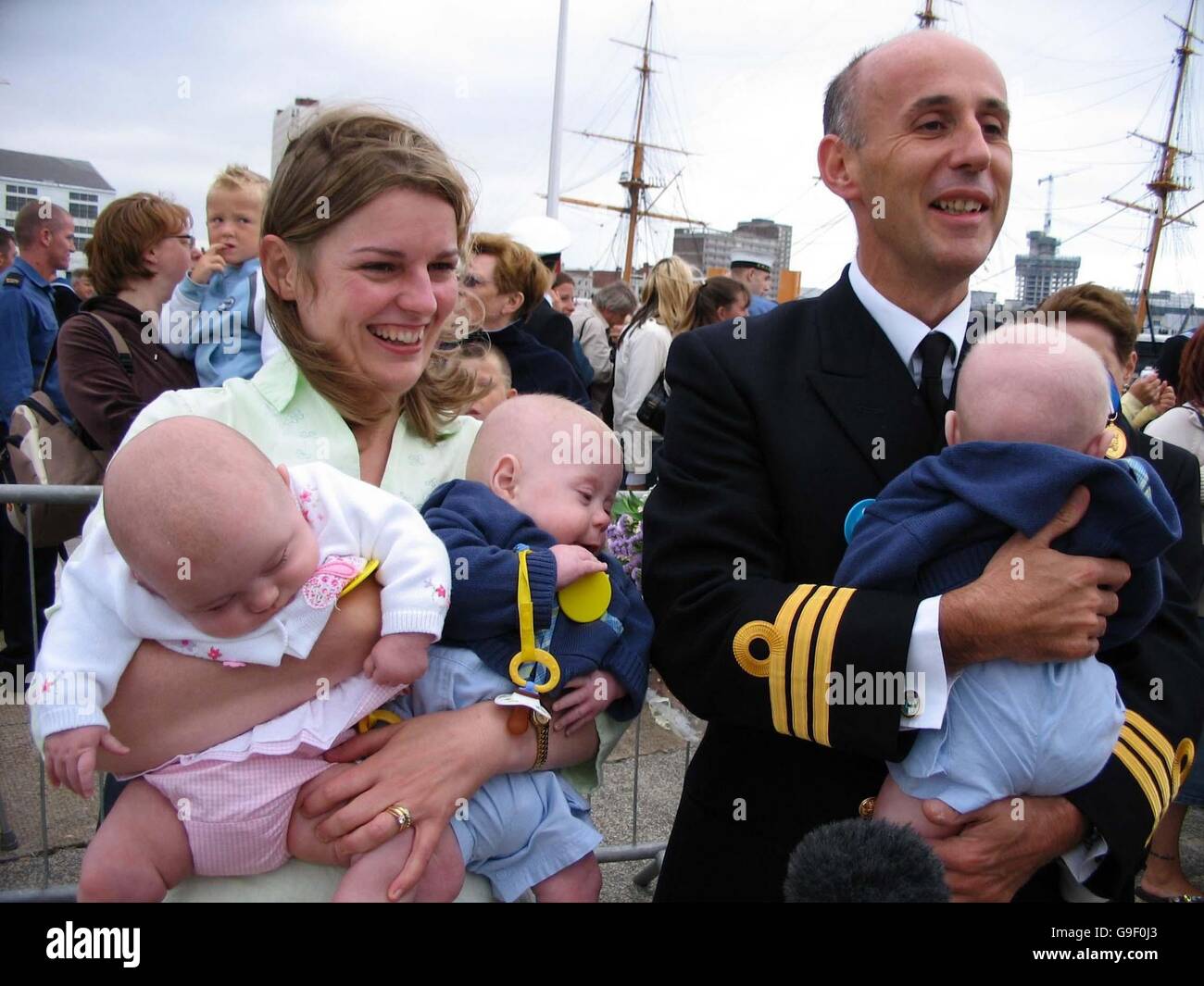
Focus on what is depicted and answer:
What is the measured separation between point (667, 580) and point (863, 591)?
1.34 feet

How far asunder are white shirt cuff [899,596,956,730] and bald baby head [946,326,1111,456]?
369 mm

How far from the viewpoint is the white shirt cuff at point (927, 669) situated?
5.63ft

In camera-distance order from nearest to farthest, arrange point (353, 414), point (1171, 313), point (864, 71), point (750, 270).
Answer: point (353, 414) < point (864, 71) < point (750, 270) < point (1171, 313)

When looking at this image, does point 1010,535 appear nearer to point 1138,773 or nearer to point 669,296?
point 1138,773

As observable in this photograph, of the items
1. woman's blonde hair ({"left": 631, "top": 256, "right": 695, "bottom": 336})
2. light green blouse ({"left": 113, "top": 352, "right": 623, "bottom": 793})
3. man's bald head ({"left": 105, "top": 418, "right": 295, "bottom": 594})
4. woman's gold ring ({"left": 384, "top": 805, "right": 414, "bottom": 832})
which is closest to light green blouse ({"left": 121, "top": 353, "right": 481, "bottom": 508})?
light green blouse ({"left": 113, "top": 352, "right": 623, "bottom": 793})

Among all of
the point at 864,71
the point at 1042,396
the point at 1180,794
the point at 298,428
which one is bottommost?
the point at 1180,794

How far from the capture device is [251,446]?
5.40 ft

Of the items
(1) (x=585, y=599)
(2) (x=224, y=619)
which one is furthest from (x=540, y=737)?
(2) (x=224, y=619)

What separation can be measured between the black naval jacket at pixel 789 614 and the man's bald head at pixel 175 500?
88 centimetres

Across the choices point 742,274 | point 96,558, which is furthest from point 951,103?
point 742,274

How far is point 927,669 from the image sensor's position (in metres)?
1.72
